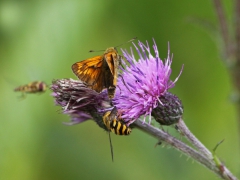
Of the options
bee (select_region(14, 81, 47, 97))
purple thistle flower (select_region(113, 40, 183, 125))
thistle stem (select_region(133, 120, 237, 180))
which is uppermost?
purple thistle flower (select_region(113, 40, 183, 125))

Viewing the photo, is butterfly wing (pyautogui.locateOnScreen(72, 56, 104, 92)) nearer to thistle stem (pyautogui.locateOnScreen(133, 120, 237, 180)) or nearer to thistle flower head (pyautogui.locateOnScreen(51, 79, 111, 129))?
thistle flower head (pyautogui.locateOnScreen(51, 79, 111, 129))

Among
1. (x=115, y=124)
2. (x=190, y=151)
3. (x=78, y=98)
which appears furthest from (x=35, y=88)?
(x=190, y=151)

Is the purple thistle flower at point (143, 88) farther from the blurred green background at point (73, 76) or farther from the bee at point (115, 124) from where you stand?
the blurred green background at point (73, 76)

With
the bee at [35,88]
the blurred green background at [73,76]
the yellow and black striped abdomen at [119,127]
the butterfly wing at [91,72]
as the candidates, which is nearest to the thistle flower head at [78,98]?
the butterfly wing at [91,72]

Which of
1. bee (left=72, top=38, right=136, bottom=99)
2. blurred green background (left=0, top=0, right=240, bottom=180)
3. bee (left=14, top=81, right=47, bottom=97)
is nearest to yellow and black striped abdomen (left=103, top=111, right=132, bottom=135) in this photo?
bee (left=72, top=38, right=136, bottom=99)

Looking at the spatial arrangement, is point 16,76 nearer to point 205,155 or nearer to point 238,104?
point 238,104

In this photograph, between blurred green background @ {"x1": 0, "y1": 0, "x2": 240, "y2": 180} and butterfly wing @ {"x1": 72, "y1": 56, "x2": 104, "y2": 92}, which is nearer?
butterfly wing @ {"x1": 72, "y1": 56, "x2": 104, "y2": 92}
